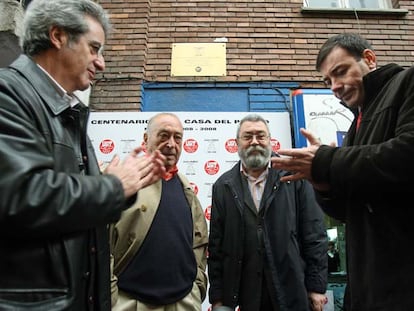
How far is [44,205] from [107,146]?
3.67 meters

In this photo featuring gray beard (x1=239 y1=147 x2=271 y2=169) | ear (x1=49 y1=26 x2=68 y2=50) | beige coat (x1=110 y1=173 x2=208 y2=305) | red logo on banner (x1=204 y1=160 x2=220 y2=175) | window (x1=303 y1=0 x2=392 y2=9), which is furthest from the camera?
window (x1=303 y1=0 x2=392 y2=9)

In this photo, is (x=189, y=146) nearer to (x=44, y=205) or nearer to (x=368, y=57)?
(x=368, y=57)

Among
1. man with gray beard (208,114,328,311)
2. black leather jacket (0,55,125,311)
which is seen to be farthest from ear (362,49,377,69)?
black leather jacket (0,55,125,311)

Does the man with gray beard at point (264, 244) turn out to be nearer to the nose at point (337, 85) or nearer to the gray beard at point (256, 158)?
the gray beard at point (256, 158)

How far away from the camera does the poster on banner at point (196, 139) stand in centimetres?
465

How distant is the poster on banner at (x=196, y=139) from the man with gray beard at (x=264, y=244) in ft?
5.47

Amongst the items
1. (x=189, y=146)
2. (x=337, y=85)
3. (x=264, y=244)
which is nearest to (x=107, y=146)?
(x=189, y=146)

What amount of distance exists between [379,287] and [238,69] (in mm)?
4344

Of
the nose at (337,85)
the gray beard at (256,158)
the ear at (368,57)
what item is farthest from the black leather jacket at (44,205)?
the gray beard at (256,158)

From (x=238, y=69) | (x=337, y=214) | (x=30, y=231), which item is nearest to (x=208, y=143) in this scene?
(x=238, y=69)

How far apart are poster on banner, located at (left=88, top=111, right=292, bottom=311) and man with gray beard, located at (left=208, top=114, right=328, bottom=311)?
1.67 meters

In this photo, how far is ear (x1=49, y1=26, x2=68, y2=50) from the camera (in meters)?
1.54

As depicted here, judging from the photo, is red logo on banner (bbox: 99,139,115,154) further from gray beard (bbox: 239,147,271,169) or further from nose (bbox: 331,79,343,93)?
nose (bbox: 331,79,343,93)

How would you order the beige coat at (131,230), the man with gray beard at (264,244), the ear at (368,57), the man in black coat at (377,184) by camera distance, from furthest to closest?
the man with gray beard at (264,244) < the beige coat at (131,230) < the ear at (368,57) < the man in black coat at (377,184)
